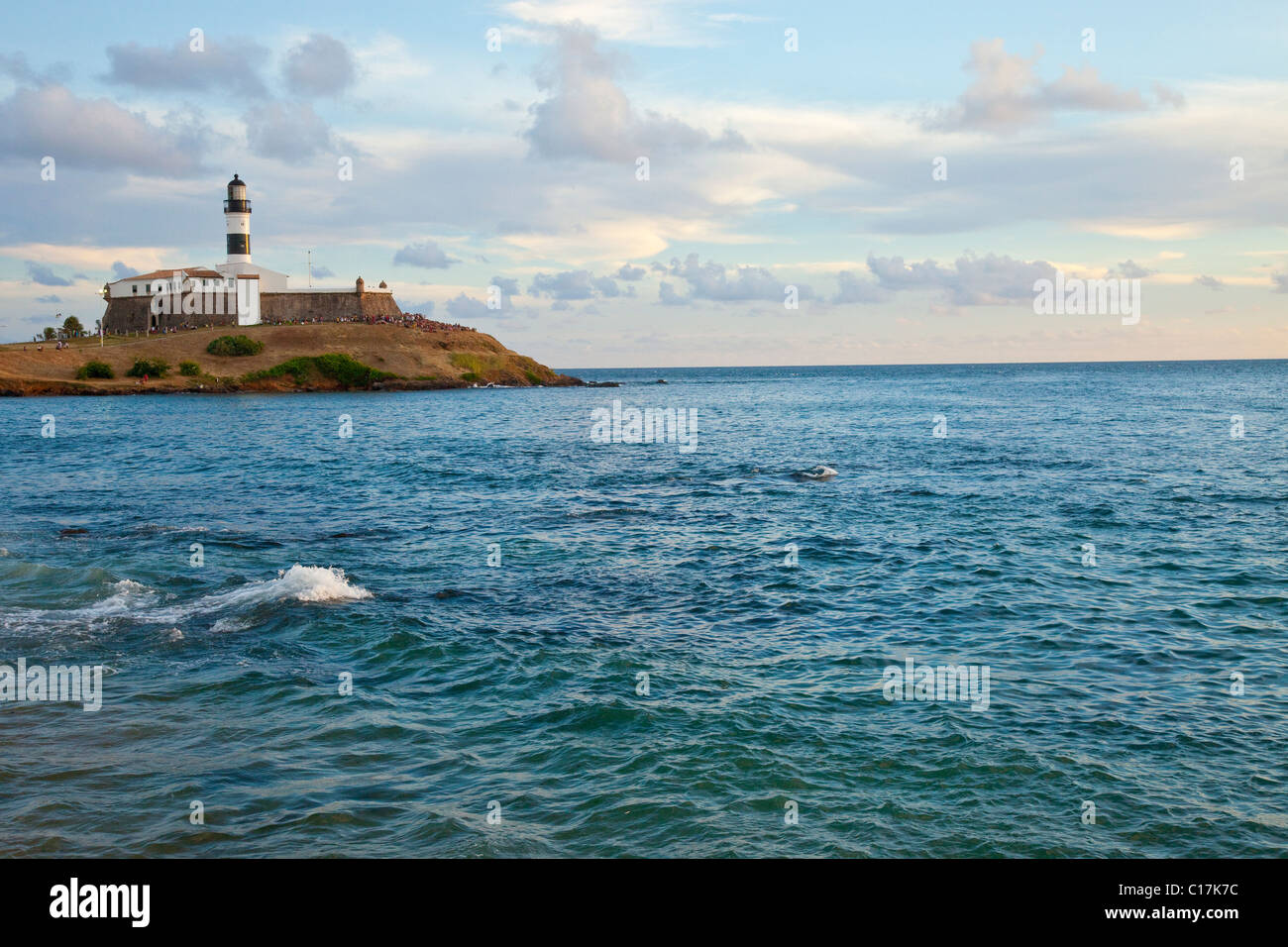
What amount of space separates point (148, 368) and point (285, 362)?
1445 cm

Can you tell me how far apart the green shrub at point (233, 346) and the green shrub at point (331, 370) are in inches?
161

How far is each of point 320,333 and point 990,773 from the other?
11546cm

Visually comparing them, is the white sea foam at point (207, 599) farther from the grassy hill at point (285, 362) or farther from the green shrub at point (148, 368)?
the green shrub at point (148, 368)

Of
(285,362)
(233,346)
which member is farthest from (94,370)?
(285,362)

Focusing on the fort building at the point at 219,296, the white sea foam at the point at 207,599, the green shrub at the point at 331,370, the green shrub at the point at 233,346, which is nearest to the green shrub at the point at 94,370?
the green shrub at the point at 233,346

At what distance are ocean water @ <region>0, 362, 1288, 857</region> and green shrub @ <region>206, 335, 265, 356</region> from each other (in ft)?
244

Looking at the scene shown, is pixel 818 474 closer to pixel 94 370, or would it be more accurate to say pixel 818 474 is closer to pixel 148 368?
pixel 148 368

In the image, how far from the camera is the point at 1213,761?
37.9 ft

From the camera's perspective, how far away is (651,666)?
1524 cm

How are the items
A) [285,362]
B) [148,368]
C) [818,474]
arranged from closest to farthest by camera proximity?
[818,474] → [148,368] → [285,362]

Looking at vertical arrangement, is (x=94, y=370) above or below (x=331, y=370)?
below
